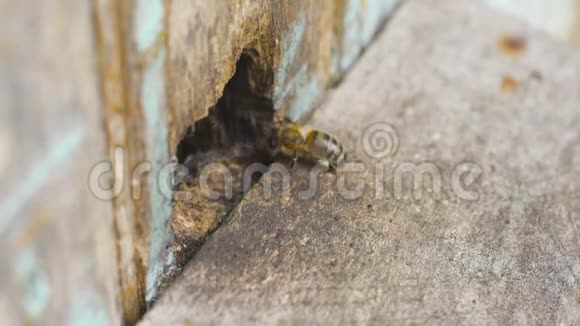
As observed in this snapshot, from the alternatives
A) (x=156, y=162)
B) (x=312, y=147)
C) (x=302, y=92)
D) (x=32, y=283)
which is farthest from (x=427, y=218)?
(x=32, y=283)

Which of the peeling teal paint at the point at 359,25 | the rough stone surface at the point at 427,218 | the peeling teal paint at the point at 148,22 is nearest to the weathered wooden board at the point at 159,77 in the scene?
the peeling teal paint at the point at 148,22

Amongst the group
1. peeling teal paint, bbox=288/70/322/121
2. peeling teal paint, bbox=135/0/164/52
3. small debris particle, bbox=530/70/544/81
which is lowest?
peeling teal paint, bbox=288/70/322/121

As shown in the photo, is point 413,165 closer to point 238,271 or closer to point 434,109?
point 434,109

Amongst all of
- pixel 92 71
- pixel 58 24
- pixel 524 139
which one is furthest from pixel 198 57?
pixel 524 139

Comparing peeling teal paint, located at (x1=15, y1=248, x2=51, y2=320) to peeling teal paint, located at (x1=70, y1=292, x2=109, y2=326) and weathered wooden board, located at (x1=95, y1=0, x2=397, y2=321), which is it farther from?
weathered wooden board, located at (x1=95, y1=0, x2=397, y2=321)

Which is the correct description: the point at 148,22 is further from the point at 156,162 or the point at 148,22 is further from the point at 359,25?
the point at 359,25

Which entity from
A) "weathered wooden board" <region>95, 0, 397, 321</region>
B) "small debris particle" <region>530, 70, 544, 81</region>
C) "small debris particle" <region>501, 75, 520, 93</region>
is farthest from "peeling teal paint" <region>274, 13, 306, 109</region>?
"small debris particle" <region>530, 70, 544, 81</region>
